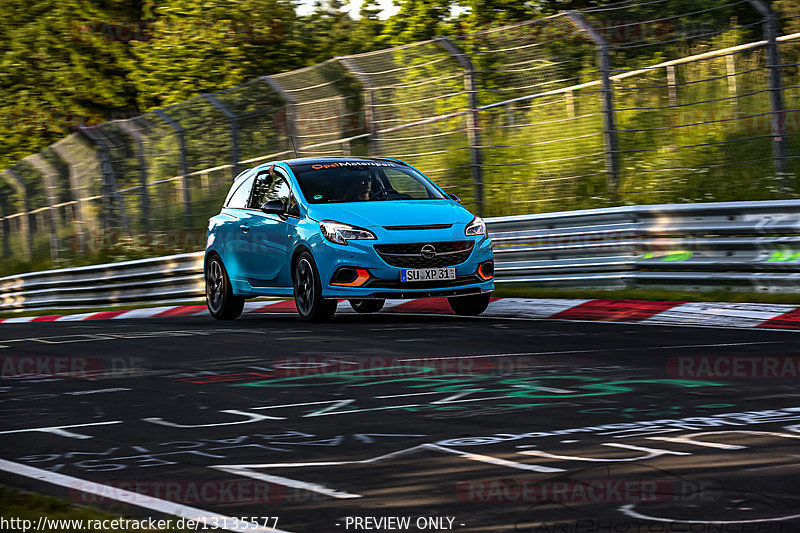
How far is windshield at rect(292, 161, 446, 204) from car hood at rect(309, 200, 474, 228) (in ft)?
0.95

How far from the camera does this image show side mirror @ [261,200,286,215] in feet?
43.4

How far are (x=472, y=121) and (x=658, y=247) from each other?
12.1 ft

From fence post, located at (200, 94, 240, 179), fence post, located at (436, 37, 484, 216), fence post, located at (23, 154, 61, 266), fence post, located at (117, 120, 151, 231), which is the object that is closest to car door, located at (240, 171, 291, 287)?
fence post, located at (436, 37, 484, 216)

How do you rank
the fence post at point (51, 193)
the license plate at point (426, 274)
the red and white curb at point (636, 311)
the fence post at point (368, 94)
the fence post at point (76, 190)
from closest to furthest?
the red and white curb at point (636, 311)
the license plate at point (426, 274)
the fence post at point (368, 94)
the fence post at point (76, 190)
the fence post at point (51, 193)

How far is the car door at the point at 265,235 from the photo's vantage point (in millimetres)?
13359

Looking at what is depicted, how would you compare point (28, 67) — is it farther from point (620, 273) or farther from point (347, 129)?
point (620, 273)

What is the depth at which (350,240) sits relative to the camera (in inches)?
484

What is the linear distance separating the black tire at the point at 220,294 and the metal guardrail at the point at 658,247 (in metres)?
3.20

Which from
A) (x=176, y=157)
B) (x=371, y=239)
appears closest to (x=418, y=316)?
(x=371, y=239)


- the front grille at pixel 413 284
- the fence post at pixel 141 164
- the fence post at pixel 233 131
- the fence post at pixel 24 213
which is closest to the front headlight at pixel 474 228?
the front grille at pixel 413 284

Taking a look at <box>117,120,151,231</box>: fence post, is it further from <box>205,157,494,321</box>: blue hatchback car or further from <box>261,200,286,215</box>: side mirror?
<box>261,200,286,215</box>: side mirror

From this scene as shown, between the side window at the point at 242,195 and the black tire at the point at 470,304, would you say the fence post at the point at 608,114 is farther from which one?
the side window at the point at 242,195

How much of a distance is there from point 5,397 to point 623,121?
11.5 metres

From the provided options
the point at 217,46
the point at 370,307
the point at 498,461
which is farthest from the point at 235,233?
the point at 217,46
